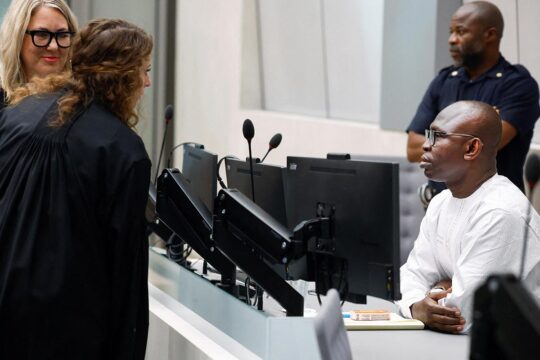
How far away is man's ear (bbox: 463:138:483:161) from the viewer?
3.36 m

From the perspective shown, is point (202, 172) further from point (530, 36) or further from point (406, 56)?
point (406, 56)

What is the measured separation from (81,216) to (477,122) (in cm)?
139

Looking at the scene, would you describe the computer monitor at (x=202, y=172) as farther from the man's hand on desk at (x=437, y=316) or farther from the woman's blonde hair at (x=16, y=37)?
the man's hand on desk at (x=437, y=316)

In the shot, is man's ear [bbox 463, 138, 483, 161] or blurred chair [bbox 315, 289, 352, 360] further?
man's ear [bbox 463, 138, 483, 161]

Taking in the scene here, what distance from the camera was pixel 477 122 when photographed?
3.39m

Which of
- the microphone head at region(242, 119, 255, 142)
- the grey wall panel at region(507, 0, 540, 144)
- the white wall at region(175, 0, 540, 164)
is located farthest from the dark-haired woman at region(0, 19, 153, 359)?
the white wall at region(175, 0, 540, 164)

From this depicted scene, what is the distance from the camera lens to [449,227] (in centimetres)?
336

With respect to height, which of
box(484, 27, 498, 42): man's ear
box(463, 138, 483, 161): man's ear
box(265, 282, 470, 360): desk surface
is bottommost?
box(265, 282, 470, 360): desk surface

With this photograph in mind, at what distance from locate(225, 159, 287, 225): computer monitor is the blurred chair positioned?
3.74ft

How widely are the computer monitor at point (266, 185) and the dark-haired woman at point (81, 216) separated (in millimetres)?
717

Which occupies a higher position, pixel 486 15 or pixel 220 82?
pixel 486 15

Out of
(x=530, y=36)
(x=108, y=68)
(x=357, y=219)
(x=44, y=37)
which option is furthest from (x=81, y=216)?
(x=530, y=36)

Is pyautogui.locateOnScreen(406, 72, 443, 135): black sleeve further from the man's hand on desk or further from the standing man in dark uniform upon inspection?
the man's hand on desk

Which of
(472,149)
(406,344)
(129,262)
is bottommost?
(406,344)
